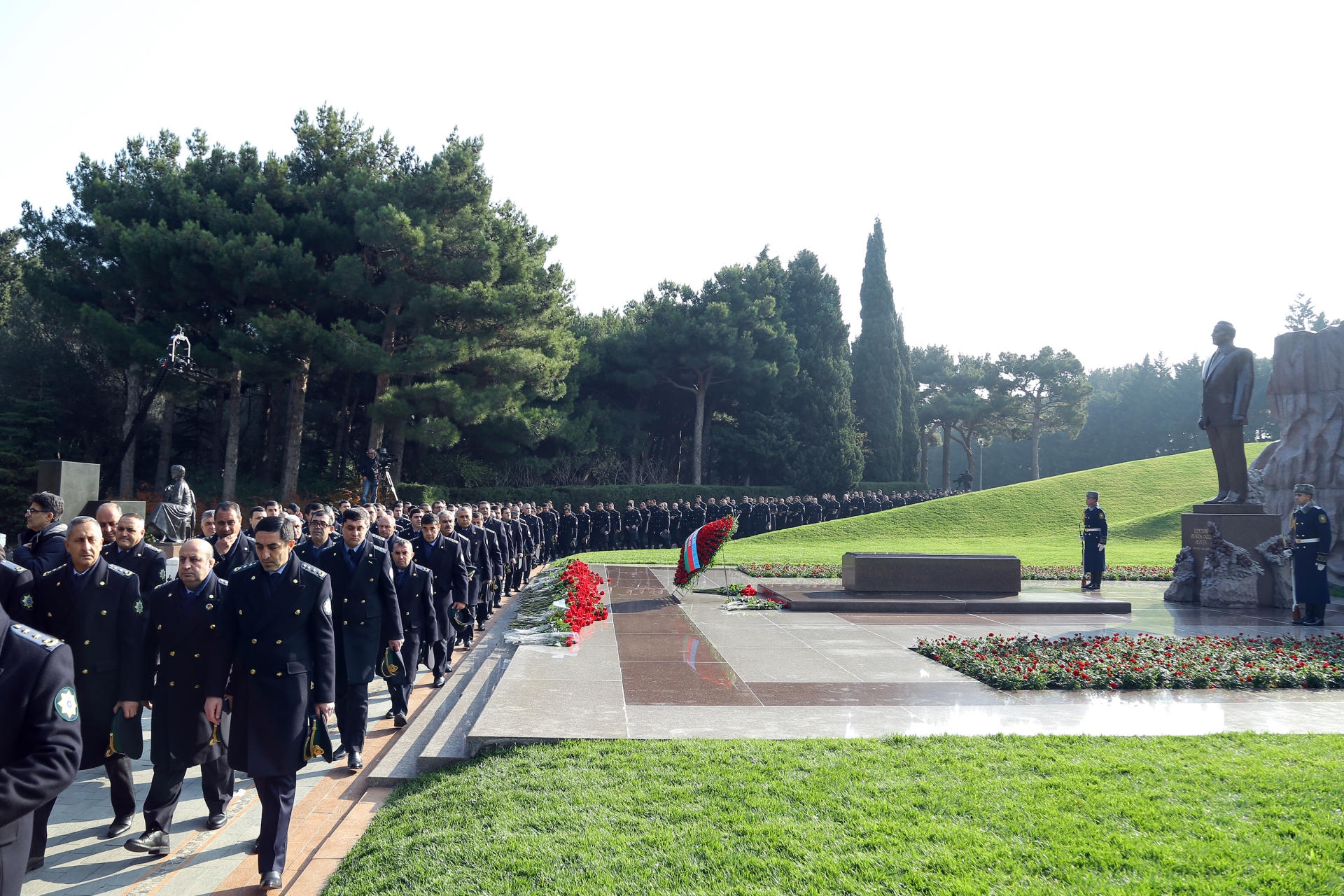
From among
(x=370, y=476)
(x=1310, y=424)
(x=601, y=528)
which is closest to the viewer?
(x=1310, y=424)

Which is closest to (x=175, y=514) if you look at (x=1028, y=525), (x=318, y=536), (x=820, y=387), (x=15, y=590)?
(x=318, y=536)

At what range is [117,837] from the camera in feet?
14.3

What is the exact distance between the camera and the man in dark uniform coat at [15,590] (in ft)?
13.8

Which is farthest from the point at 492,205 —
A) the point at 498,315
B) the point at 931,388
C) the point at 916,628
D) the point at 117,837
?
the point at 931,388

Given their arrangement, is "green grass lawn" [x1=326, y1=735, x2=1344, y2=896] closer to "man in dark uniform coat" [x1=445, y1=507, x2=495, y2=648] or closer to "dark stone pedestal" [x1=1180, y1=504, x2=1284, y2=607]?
"man in dark uniform coat" [x1=445, y1=507, x2=495, y2=648]

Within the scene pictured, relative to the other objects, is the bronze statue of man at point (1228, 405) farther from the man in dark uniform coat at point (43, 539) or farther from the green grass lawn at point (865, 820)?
the man in dark uniform coat at point (43, 539)

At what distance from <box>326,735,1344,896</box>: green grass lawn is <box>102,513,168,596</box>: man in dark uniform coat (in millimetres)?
2227

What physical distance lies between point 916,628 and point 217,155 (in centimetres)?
2664

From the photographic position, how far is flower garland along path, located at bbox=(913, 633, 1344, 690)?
23.6 ft

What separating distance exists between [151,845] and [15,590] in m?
1.46

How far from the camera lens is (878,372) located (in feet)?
144

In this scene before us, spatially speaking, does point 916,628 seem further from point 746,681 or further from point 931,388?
point 931,388

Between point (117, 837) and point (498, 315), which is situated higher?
point (498, 315)

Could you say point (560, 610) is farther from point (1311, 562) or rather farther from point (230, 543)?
point (1311, 562)
